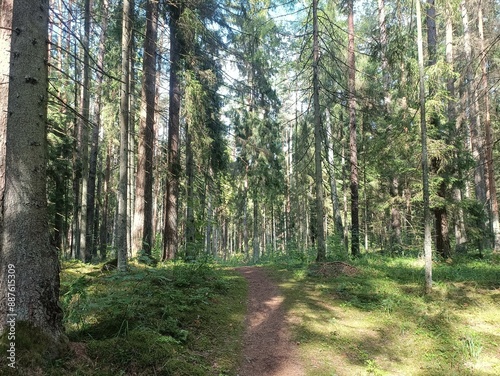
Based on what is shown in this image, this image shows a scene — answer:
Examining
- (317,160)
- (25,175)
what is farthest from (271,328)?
(317,160)

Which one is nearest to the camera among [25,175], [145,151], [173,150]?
[25,175]

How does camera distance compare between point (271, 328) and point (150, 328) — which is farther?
point (271, 328)

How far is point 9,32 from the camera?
3.33 m

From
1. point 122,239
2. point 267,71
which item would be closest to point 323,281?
point 122,239

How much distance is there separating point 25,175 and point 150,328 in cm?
263

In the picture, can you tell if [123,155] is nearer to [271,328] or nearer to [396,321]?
[271,328]

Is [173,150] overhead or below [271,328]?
overhead

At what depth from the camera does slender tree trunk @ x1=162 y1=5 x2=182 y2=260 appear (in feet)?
39.9

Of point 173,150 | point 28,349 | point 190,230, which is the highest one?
point 173,150

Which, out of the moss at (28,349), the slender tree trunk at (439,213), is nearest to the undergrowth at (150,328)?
the moss at (28,349)

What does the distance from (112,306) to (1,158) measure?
2867mm

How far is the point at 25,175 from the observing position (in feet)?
10.6

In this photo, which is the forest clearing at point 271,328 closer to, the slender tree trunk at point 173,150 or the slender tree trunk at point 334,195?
the slender tree trunk at point 173,150

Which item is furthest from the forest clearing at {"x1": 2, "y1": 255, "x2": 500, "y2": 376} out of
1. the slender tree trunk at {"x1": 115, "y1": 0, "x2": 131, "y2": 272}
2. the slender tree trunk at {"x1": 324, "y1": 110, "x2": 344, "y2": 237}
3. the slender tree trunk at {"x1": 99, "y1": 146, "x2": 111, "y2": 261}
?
the slender tree trunk at {"x1": 99, "y1": 146, "x2": 111, "y2": 261}
